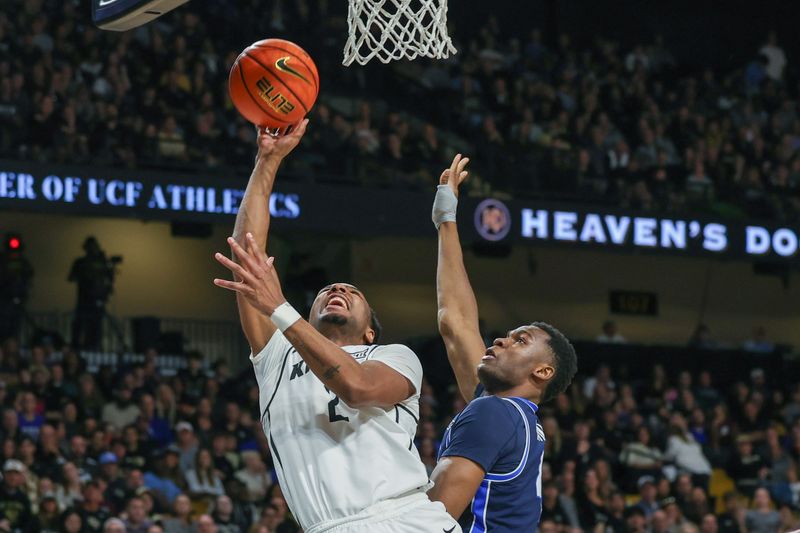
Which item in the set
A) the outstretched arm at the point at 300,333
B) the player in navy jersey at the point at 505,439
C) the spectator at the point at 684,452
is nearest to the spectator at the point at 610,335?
the spectator at the point at 684,452

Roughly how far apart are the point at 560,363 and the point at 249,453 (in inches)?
364

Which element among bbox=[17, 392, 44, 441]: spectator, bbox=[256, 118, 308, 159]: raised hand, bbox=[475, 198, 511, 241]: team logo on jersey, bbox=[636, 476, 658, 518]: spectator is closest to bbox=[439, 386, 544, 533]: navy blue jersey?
bbox=[256, 118, 308, 159]: raised hand

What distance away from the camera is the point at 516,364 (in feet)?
15.7

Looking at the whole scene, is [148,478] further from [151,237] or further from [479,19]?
[479,19]

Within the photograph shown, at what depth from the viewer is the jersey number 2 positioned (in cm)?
436

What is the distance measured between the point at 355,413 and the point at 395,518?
345mm

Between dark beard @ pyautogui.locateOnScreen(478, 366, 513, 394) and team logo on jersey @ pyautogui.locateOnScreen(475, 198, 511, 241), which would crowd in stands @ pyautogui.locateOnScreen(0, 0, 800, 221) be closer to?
team logo on jersey @ pyautogui.locateOnScreen(475, 198, 511, 241)

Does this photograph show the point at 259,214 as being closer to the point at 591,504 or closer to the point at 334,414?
the point at 334,414

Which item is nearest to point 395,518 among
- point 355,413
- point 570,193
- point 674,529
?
point 355,413

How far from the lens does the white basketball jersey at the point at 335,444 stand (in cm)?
429

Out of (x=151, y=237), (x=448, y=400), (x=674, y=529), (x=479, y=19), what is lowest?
(x=674, y=529)

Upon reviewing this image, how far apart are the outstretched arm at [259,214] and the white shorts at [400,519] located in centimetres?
68

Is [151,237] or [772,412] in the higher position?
[151,237]

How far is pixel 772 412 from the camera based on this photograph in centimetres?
1816
